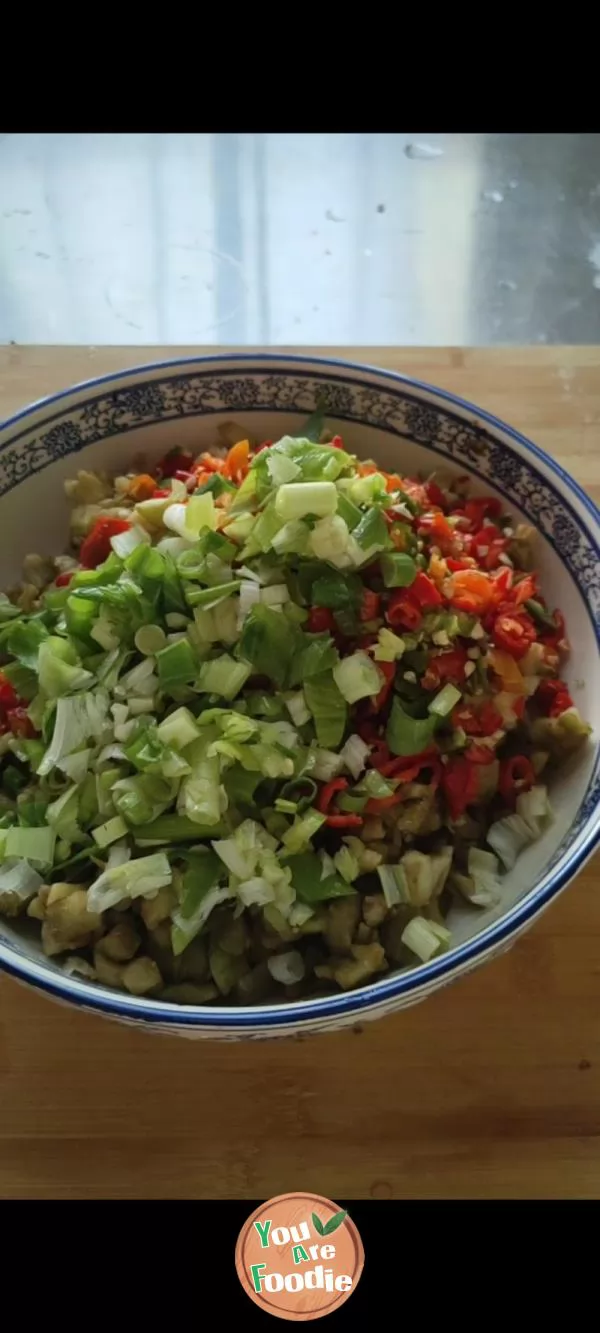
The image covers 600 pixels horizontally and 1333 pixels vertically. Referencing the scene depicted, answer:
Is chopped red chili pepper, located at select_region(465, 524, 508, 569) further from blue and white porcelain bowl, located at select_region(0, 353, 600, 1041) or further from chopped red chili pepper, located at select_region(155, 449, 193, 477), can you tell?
chopped red chili pepper, located at select_region(155, 449, 193, 477)

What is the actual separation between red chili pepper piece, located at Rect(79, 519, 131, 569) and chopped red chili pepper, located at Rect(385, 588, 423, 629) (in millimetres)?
416

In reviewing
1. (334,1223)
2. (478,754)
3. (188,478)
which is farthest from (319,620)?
(334,1223)

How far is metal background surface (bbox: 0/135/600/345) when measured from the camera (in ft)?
8.50

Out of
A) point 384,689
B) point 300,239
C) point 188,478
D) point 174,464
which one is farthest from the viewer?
point 300,239

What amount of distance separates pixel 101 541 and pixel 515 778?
2.20ft

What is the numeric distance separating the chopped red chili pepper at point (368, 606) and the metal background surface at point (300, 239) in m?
1.36

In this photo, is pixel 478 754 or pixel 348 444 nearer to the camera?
pixel 478 754

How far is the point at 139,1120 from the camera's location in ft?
4.30

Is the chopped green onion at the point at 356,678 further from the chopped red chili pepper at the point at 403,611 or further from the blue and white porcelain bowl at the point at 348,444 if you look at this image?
the blue and white porcelain bowl at the point at 348,444

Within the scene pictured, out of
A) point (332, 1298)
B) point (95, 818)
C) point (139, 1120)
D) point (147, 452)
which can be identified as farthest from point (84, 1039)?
point (147, 452)

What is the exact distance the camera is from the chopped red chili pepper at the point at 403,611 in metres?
1.36

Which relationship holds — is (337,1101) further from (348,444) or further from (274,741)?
(348,444)

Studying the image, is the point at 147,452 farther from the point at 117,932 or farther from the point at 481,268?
the point at 481,268

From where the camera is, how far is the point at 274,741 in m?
1.30
